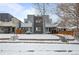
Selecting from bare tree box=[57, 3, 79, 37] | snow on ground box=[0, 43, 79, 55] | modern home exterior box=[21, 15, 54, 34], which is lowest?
snow on ground box=[0, 43, 79, 55]

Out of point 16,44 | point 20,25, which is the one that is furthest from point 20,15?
point 16,44

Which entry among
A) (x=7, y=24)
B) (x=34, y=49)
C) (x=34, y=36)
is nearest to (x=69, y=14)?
(x=34, y=36)

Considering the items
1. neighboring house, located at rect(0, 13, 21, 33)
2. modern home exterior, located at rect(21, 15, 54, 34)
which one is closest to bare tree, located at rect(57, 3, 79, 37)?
modern home exterior, located at rect(21, 15, 54, 34)

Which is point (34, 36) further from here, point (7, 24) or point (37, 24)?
point (7, 24)

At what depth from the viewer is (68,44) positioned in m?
4.98

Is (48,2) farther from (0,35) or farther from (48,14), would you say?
(0,35)

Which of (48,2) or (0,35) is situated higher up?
(48,2)

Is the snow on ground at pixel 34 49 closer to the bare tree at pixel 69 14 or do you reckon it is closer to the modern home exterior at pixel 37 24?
the modern home exterior at pixel 37 24

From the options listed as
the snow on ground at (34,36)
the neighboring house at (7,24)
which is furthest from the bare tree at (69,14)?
the neighboring house at (7,24)

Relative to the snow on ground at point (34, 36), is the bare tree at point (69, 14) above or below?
above

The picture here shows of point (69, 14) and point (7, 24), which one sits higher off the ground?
point (69, 14)

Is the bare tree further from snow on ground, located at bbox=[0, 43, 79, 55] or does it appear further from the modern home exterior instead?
snow on ground, located at bbox=[0, 43, 79, 55]
